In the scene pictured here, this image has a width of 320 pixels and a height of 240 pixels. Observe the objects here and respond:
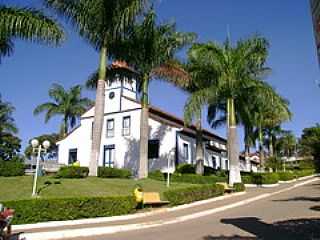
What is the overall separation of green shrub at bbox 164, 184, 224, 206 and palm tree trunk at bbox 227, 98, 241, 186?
3.93 metres

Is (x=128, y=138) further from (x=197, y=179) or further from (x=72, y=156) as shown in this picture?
(x=197, y=179)

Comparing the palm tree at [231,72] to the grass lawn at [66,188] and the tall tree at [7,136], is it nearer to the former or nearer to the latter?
the grass lawn at [66,188]

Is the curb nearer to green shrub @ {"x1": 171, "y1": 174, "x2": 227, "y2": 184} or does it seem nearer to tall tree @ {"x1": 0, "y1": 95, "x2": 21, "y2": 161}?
green shrub @ {"x1": 171, "y1": 174, "x2": 227, "y2": 184}

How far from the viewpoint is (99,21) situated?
22.6 metres

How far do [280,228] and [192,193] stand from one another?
8022 mm

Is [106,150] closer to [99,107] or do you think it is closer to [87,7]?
[99,107]

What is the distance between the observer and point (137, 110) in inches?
1479

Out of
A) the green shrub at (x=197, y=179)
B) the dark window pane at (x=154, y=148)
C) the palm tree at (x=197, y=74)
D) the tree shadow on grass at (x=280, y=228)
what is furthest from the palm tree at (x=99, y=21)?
the dark window pane at (x=154, y=148)

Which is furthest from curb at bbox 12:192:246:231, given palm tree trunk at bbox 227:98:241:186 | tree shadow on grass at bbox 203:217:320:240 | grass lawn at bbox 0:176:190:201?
palm tree trunk at bbox 227:98:241:186

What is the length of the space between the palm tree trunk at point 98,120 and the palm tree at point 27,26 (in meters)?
5.85

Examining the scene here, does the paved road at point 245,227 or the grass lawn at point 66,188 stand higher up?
the grass lawn at point 66,188

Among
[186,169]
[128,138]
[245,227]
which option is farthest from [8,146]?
[245,227]

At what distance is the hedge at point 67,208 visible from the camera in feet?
39.0

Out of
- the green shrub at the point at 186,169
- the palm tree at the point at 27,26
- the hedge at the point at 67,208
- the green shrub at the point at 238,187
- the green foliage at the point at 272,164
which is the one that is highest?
the palm tree at the point at 27,26
